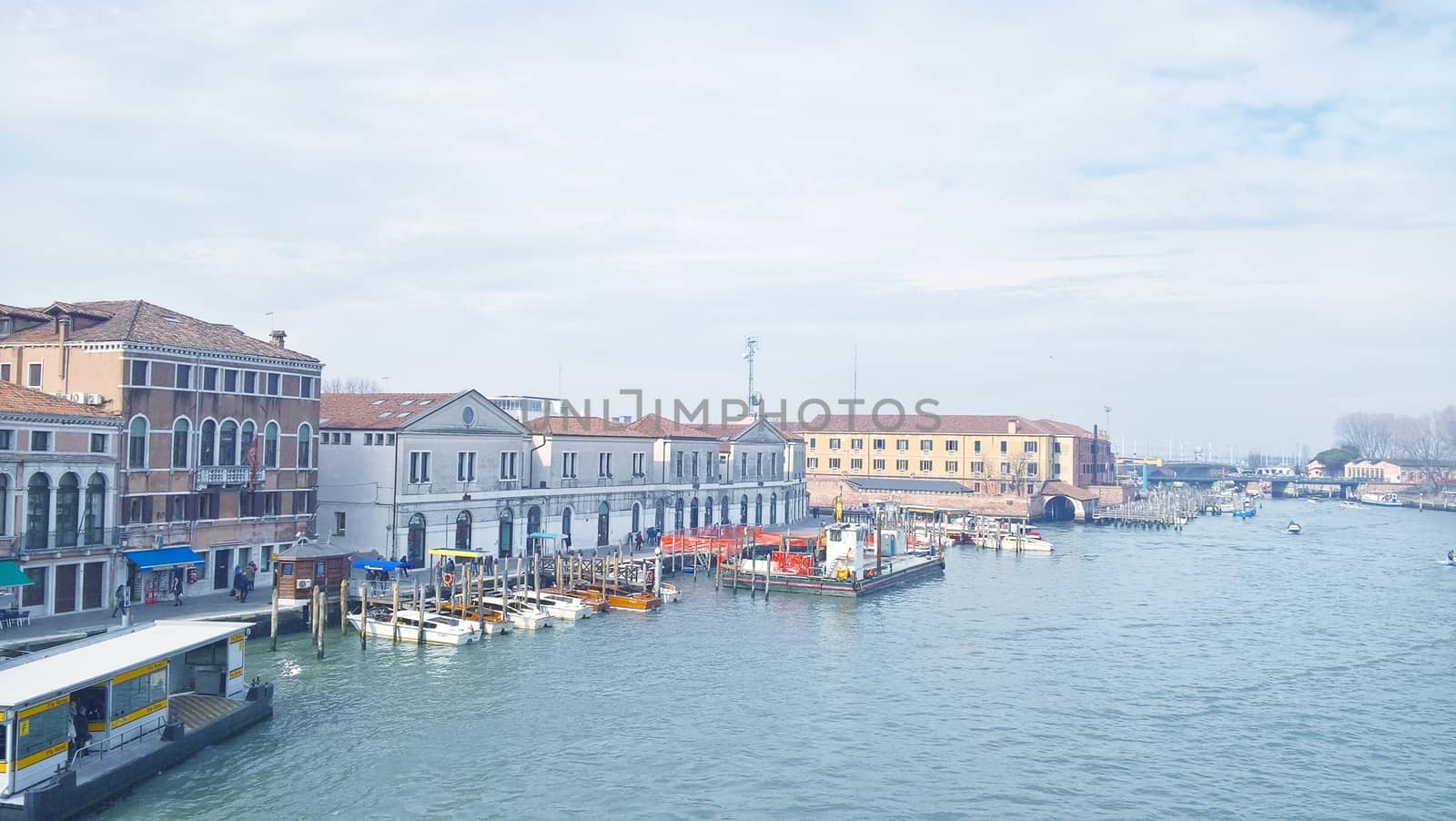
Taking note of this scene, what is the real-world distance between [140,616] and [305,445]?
9.70 metres

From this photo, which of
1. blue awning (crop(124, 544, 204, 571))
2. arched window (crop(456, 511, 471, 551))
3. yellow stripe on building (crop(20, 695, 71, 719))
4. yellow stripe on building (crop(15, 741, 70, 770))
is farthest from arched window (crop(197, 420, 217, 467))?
yellow stripe on building (crop(15, 741, 70, 770))

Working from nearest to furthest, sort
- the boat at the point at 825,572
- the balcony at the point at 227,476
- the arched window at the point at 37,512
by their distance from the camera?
the arched window at the point at 37,512
the balcony at the point at 227,476
the boat at the point at 825,572

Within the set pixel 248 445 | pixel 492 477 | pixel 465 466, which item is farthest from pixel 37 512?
pixel 492 477

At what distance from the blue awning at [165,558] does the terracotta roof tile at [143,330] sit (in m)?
6.32

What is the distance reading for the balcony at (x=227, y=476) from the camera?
34625 millimetres

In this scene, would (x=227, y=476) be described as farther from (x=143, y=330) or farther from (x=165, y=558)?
(x=143, y=330)

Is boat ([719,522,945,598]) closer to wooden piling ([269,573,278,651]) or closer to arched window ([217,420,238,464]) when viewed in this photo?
wooden piling ([269,573,278,651])

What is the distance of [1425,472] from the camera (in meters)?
156

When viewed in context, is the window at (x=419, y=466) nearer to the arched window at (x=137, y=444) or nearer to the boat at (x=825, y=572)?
the arched window at (x=137, y=444)

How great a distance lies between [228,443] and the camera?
119 feet

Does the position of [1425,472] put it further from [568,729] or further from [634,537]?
[568,729]

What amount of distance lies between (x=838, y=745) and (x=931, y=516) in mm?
67743

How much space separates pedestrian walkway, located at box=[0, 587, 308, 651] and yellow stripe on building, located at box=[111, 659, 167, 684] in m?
6.98

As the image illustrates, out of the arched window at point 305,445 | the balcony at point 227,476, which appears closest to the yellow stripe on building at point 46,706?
the balcony at point 227,476
